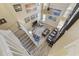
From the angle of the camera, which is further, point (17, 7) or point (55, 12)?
point (55, 12)

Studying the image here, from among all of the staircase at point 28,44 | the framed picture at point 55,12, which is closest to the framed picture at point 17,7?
the staircase at point 28,44

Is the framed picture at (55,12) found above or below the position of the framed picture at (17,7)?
below

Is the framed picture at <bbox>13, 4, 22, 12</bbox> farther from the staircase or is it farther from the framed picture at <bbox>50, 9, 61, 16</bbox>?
the framed picture at <bbox>50, 9, 61, 16</bbox>

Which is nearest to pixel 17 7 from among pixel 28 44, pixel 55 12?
pixel 28 44

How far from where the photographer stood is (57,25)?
3.45m

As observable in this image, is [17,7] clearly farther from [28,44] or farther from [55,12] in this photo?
[55,12]

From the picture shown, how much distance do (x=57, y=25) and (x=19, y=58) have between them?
3072mm

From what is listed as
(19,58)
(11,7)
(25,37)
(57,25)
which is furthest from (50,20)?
(19,58)

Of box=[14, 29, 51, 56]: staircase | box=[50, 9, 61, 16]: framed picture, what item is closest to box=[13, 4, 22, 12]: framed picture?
box=[14, 29, 51, 56]: staircase

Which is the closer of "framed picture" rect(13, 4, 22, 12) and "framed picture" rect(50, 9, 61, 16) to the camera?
"framed picture" rect(13, 4, 22, 12)

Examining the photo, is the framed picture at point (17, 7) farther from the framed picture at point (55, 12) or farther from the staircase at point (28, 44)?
the framed picture at point (55, 12)

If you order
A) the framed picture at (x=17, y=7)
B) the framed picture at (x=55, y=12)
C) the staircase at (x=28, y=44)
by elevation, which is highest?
the framed picture at (x=17, y=7)

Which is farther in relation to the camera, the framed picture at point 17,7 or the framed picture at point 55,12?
the framed picture at point 55,12

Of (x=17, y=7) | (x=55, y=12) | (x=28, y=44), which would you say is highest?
(x=17, y=7)
